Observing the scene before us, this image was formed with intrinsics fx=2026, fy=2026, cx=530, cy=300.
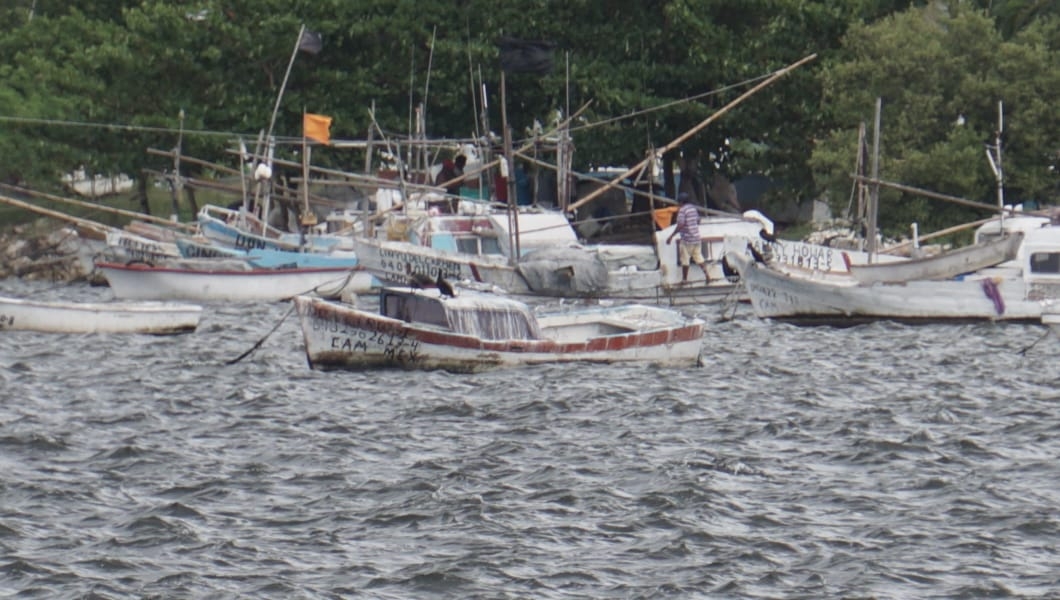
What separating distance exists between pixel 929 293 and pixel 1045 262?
2.79m

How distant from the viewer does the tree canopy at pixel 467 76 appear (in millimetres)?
63094

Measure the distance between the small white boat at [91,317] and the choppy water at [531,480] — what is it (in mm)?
3459

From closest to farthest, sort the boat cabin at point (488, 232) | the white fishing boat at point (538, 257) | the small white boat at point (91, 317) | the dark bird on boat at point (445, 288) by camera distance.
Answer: the dark bird on boat at point (445, 288)
the small white boat at point (91, 317)
the white fishing boat at point (538, 257)
the boat cabin at point (488, 232)

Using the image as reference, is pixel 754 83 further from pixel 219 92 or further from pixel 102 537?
pixel 102 537

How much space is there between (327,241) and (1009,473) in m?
35.3

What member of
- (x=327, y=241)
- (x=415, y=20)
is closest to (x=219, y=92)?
(x=415, y=20)

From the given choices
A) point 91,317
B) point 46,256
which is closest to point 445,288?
point 91,317

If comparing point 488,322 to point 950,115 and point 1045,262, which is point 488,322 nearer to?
point 1045,262

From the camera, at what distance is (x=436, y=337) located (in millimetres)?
31656

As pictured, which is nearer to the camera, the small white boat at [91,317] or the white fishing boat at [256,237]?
the small white boat at [91,317]

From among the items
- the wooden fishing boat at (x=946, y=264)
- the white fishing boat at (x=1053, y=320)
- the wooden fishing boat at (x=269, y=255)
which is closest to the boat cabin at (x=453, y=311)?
the white fishing boat at (x=1053, y=320)

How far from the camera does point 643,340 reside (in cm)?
3344

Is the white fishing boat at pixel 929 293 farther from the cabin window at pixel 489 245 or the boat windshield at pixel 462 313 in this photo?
the boat windshield at pixel 462 313

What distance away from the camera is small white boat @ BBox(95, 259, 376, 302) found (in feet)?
162
